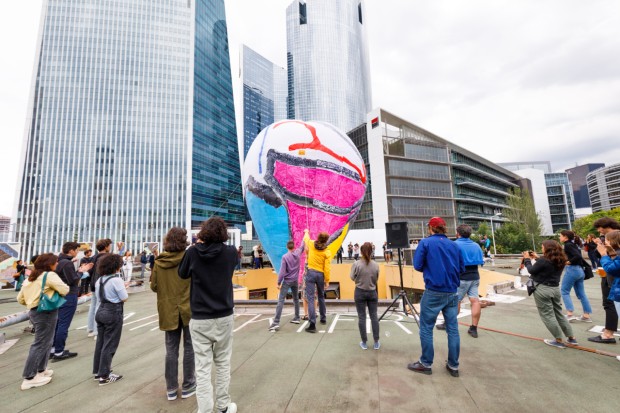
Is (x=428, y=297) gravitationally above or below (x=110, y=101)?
below

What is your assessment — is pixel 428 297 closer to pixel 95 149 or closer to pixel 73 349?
pixel 73 349

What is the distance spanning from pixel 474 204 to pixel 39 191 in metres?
105

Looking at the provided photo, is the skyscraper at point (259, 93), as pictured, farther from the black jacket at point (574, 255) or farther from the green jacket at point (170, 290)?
the green jacket at point (170, 290)

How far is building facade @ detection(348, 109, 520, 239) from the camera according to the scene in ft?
156

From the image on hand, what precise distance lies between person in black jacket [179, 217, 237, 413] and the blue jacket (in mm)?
2531

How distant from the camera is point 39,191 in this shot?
219ft

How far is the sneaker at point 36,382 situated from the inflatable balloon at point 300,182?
6738 mm

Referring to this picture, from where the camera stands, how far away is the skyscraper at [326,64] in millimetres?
116812

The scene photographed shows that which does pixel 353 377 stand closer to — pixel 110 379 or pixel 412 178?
pixel 110 379

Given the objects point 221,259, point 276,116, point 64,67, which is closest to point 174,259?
point 221,259

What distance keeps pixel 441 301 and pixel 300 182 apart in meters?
6.52

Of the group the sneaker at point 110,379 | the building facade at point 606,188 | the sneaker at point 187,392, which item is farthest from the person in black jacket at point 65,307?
the building facade at point 606,188

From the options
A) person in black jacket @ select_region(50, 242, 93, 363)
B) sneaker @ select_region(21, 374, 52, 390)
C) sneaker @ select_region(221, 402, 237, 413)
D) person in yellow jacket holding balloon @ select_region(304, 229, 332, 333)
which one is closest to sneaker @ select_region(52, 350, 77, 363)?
person in black jacket @ select_region(50, 242, 93, 363)

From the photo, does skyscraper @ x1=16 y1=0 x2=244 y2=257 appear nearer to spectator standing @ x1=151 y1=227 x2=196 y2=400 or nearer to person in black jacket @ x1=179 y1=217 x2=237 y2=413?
spectator standing @ x1=151 y1=227 x2=196 y2=400
